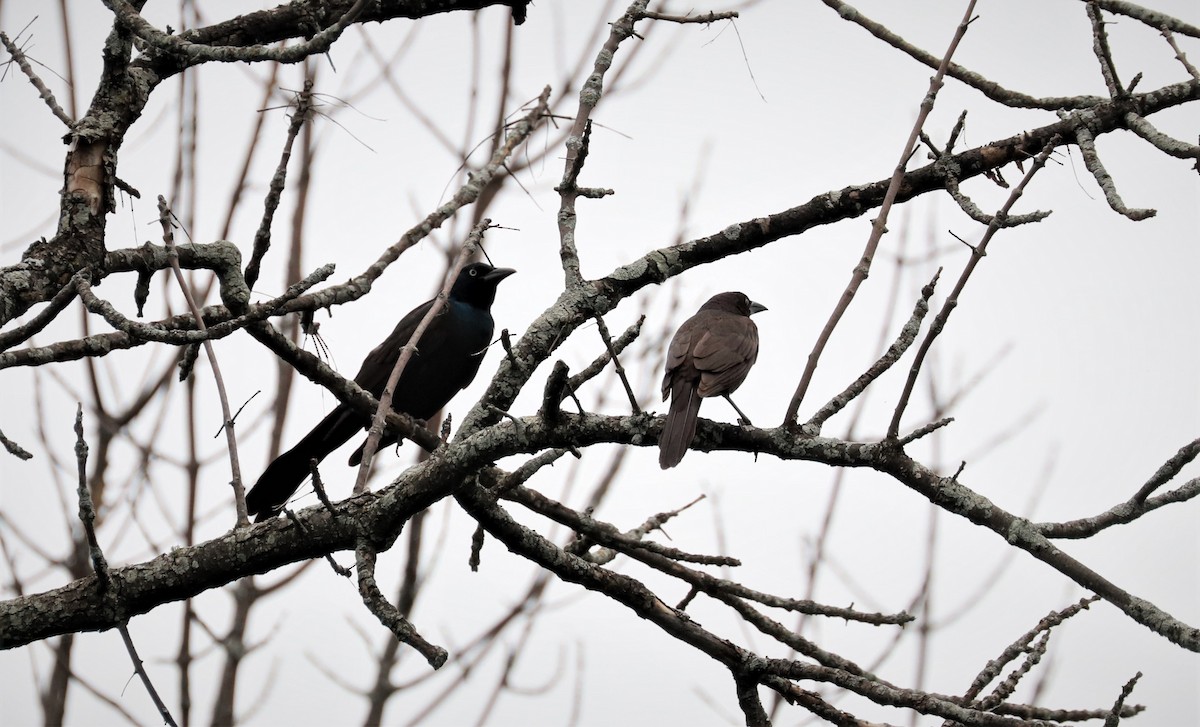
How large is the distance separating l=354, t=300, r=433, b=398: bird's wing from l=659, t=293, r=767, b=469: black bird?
1.85 m

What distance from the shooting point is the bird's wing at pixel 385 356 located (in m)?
6.32

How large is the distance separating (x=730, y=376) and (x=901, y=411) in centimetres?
193

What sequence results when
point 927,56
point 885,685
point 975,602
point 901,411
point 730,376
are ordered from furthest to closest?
point 975,602 < point 730,376 < point 927,56 < point 885,685 < point 901,411

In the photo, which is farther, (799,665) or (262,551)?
(799,665)

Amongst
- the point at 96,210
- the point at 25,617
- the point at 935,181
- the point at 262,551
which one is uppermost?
the point at 935,181

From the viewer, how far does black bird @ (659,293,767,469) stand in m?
3.94

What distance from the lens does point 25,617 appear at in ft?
8.80

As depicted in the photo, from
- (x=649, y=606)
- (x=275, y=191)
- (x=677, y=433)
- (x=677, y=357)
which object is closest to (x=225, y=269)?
(x=275, y=191)

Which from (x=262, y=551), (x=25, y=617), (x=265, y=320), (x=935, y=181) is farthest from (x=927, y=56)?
(x=25, y=617)

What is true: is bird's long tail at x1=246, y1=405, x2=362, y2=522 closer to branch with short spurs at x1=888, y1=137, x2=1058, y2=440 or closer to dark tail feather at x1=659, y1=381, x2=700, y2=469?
dark tail feather at x1=659, y1=381, x2=700, y2=469

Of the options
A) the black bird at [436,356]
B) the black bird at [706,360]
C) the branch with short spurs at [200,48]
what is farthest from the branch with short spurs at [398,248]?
the black bird at [436,356]

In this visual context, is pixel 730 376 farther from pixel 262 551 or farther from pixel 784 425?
pixel 262 551

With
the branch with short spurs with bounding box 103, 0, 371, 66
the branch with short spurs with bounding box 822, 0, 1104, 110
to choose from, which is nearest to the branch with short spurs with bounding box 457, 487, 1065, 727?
the branch with short spurs with bounding box 103, 0, 371, 66

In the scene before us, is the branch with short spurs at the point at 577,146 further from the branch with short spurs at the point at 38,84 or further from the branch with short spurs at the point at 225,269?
the branch with short spurs at the point at 38,84
